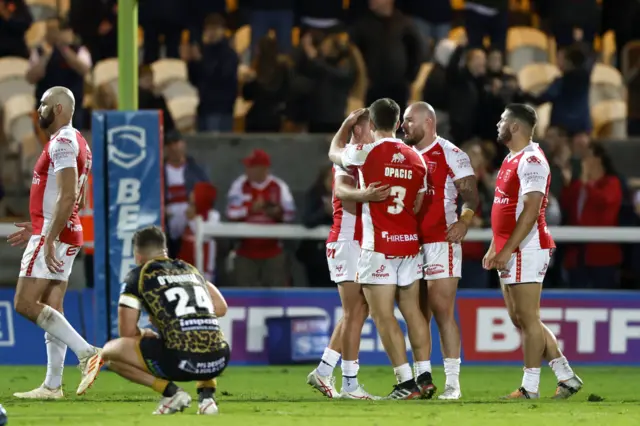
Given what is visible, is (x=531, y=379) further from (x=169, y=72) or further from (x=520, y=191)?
(x=169, y=72)

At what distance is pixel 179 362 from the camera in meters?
8.52

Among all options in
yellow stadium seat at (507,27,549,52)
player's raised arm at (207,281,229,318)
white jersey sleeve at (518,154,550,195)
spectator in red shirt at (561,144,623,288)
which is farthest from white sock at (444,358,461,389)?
yellow stadium seat at (507,27,549,52)

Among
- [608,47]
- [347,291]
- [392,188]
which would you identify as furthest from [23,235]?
[608,47]

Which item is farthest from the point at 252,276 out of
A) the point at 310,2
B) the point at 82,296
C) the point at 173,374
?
the point at 173,374

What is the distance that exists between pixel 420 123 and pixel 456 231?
2.82ft

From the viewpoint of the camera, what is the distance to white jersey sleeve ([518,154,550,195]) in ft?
33.8

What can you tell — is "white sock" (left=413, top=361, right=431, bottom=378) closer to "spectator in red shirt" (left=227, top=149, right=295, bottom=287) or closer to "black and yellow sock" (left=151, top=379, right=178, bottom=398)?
"black and yellow sock" (left=151, top=379, right=178, bottom=398)

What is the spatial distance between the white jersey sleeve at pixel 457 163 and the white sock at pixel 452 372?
4.53 ft

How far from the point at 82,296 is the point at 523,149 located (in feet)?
17.5

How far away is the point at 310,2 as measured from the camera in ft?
57.0

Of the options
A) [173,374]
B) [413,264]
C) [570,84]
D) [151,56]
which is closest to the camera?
[173,374]

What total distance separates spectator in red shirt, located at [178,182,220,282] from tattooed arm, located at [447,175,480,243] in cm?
442

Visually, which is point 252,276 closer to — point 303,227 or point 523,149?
point 303,227

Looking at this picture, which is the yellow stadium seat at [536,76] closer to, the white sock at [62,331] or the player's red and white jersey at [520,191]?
the player's red and white jersey at [520,191]
